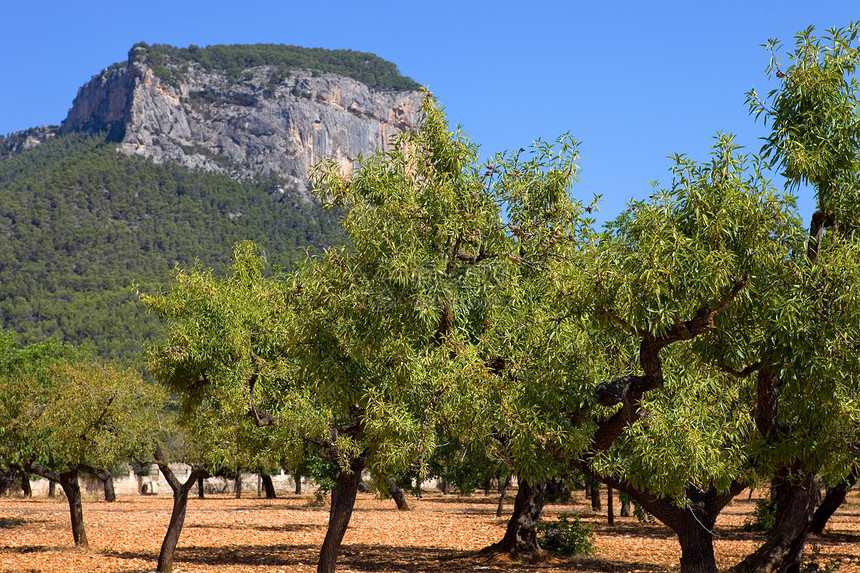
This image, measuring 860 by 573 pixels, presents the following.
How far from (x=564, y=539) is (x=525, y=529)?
180 centimetres

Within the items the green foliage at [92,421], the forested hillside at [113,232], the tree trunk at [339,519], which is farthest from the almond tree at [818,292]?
the forested hillside at [113,232]

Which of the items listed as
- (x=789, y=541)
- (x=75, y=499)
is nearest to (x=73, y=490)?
(x=75, y=499)

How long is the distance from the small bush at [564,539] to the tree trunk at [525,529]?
1.05 metres

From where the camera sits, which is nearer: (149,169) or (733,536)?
(733,536)

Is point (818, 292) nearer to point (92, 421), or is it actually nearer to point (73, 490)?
point (92, 421)

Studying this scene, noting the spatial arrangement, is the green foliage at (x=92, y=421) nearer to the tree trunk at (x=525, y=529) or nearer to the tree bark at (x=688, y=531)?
the tree trunk at (x=525, y=529)

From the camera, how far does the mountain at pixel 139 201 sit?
102 meters

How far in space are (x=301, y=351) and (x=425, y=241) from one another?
2.41m

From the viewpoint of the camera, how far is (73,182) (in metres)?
134

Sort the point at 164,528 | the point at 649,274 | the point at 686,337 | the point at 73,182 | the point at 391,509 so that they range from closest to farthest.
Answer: the point at 649,274 < the point at 686,337 < the point at 164,528 < the point at 391,509 < the point at 73,182

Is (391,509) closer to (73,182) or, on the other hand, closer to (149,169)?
(73,182)

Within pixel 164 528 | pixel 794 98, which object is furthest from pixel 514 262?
pixel 164 528

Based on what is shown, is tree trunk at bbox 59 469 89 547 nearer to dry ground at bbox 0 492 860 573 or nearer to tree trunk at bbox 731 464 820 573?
dry ground at bbox 0 492 860 573

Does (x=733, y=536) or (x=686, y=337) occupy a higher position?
(x=686, y=337)
